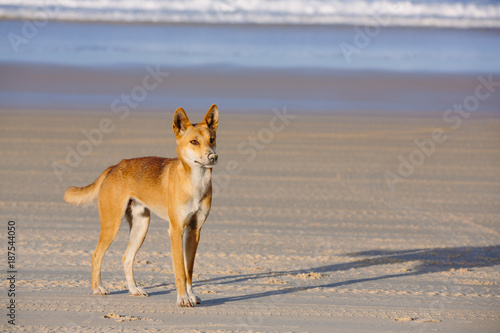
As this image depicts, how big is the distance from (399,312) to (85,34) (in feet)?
79.9

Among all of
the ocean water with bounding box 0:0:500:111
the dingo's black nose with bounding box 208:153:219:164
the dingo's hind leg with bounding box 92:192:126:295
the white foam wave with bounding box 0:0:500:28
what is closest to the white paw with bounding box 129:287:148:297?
the dingo's hind leg with bounding box 92:192:126:295

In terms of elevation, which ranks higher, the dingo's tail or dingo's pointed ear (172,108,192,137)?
dingo's pointed ear (172,108,192,137)

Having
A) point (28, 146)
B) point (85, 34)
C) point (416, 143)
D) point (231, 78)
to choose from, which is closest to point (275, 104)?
point (231, 78)

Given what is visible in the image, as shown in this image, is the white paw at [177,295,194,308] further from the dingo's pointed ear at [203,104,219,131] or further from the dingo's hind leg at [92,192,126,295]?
the dingo's pointed ear at [203,104,219,131]

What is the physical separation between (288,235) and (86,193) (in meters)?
3.24

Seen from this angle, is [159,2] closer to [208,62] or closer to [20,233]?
[208,62]

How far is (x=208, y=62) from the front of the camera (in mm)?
23703

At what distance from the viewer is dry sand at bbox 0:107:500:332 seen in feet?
21.2


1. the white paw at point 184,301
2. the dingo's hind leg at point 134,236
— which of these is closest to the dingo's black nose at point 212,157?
the dingo's hind leg at point 134,236

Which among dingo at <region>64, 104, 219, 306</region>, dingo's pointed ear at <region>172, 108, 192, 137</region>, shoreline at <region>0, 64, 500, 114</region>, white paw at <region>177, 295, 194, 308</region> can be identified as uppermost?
shoreline at <region>0, 64, 500, 114</region>

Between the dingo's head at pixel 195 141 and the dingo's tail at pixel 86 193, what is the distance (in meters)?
1.02

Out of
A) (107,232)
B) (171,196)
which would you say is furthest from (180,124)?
(107,232)

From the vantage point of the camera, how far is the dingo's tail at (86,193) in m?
7.11

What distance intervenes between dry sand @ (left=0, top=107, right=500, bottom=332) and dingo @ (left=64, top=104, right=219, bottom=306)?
1.09 ft
